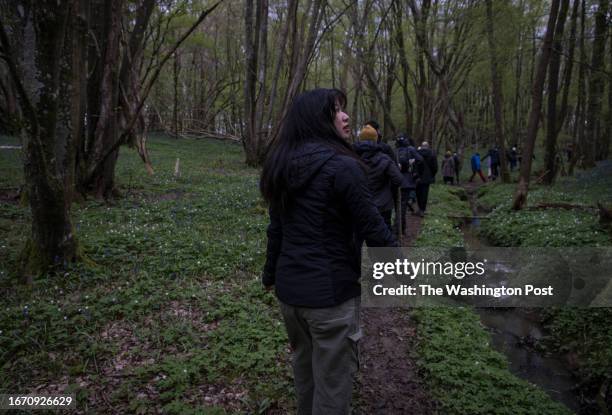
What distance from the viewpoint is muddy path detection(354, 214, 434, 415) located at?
3910mm

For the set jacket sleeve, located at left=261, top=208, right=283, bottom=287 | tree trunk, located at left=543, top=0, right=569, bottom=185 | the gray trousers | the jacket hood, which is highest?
tree trunk, located at left=543, top=0, right=569, bottom=185

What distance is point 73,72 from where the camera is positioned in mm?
5785

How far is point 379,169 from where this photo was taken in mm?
6477

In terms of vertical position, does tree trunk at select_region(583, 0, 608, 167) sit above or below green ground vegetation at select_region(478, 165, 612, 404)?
above

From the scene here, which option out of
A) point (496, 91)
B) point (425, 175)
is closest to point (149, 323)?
point (425, 175)

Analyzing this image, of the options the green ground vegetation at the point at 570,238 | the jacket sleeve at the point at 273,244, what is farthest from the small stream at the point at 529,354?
the jacket sleeve at the point at 273,244

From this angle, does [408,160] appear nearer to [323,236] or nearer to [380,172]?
[380,172]

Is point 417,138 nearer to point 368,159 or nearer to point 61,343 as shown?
point 368,159

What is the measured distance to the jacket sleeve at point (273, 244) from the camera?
271cm

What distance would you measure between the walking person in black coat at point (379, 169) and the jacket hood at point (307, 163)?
4.11m

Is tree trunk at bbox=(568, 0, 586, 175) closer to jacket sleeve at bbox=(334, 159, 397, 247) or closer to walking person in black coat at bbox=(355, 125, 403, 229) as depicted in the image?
walking person in black coat at bbox=(355, 125, 403, 229)

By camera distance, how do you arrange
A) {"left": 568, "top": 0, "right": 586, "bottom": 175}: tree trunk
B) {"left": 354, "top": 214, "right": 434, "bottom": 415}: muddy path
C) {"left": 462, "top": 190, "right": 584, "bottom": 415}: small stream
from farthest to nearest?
{"left": 568, "top": 0, "right": 586, "bottom": 175}: tree trunk < {"left": 462, "top": 190, "right": 584, "bottom": 415}: small stream < {"left": 354, "top": 214, "right": 434, "bottom": 415}: muddy path

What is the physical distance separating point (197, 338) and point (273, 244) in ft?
7.41

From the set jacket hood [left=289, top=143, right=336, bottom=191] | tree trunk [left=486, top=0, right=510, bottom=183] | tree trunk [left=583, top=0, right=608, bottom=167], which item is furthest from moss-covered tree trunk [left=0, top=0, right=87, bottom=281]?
tree trunk [left=486, top=0, right=510, bottom=183]
